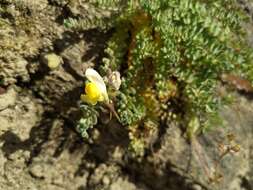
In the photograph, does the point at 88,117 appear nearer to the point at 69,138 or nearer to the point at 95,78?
the point at 95,78

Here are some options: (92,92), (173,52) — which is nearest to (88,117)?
(92,92)

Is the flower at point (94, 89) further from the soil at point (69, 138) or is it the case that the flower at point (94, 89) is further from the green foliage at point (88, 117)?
the soil at point (69, 138)

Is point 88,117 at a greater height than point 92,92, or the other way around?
point 92,92

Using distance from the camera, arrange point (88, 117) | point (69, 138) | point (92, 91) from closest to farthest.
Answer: point (92, 91)
point (88, 117)
point (69, 138)

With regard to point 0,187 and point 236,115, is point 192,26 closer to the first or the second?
point 236,115

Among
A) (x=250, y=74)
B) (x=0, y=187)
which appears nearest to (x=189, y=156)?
(x=250, y=74)

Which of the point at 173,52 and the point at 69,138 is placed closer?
the point at 173,52
